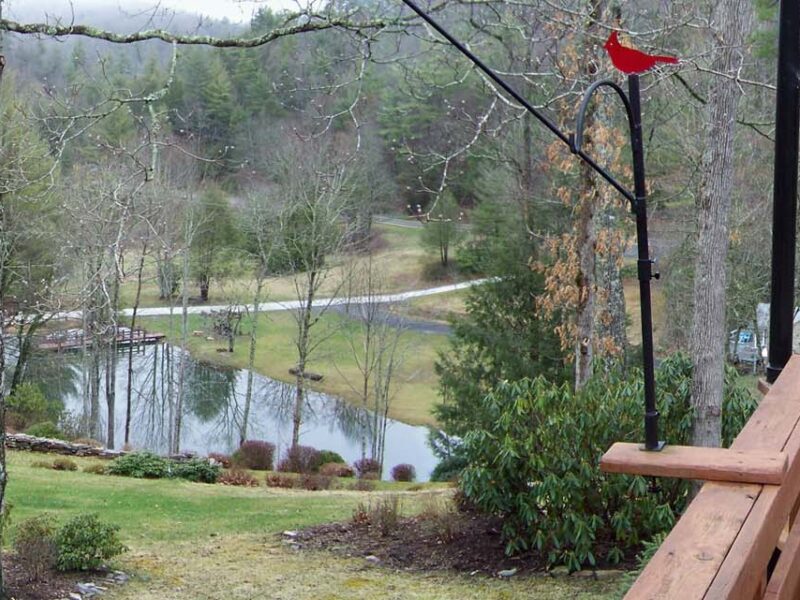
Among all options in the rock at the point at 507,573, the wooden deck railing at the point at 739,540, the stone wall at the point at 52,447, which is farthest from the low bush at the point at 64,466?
the wooden deck railing at the point at 739,540

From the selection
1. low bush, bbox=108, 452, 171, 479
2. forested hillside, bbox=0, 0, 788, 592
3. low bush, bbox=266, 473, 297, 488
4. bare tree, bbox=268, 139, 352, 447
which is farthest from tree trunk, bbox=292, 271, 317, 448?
low bush, bbox=108, 452, 171, 479

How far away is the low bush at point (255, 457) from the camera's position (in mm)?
17891

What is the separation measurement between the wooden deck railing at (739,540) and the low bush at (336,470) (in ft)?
49.7

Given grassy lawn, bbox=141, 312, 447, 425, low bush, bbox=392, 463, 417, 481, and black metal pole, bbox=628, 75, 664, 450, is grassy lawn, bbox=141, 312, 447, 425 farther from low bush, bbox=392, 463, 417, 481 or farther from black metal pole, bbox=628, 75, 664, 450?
black metal pole, bbox=628, 75, 664, 450

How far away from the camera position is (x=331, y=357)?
26.6 meters

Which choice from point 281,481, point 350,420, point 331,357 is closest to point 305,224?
point 331,357

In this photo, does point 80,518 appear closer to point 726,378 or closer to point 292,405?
point 726,378

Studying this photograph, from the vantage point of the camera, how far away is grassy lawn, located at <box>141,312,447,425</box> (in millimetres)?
25797

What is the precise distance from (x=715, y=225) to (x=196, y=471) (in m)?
10.4

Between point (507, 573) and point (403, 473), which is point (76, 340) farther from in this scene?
point (507, 573)

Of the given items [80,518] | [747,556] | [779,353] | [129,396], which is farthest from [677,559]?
[129,396]

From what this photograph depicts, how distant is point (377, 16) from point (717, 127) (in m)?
2.50

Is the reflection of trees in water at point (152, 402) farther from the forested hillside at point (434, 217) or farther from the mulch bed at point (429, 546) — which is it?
the mulch bed at point (429, 546)

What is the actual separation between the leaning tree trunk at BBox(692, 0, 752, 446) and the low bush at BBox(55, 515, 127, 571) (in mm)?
4596
